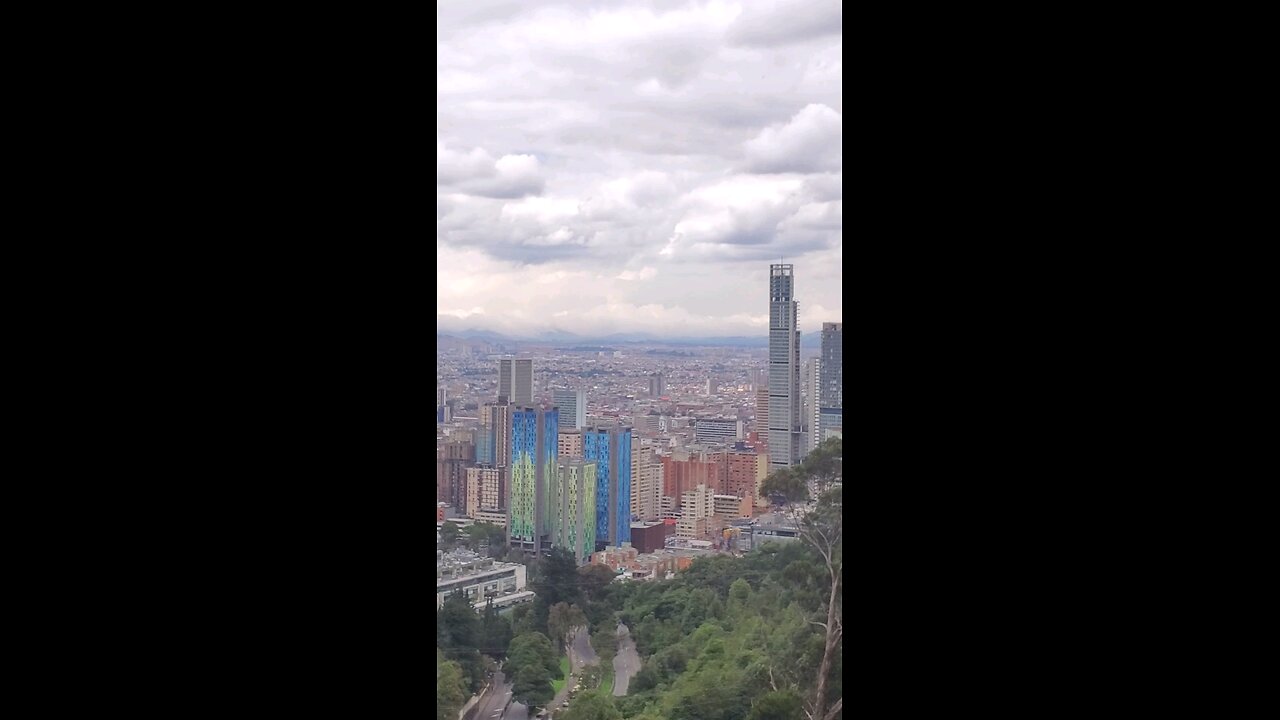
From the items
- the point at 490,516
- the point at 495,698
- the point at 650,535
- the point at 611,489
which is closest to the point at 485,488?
the point at 490,516

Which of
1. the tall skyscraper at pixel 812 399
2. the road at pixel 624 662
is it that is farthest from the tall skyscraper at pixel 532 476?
the tall skyscraper at pixel 812 399

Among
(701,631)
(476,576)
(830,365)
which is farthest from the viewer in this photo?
(701,631)

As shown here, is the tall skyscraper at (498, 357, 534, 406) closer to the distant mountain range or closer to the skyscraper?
the distant mountain range

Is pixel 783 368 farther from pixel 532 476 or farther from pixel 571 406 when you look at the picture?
pixel 532 476

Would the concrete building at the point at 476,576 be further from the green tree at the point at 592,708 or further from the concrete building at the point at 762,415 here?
the concrete building at the point at 762,415
